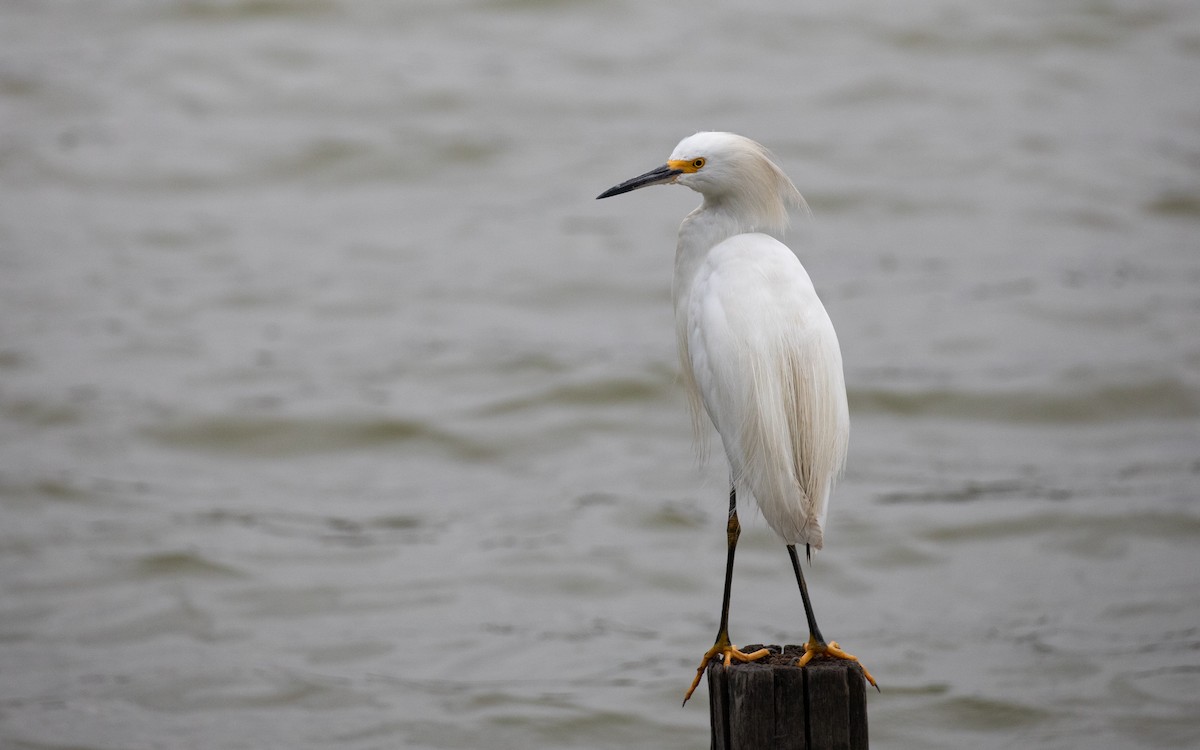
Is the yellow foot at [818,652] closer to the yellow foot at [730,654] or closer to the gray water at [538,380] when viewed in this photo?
the yellow foot at [730,654]

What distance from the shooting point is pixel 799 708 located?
2.89 metres

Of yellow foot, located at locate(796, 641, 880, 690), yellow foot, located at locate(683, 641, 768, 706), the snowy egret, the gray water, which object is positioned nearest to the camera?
yellow foot, located at locate(796, 641, 880, 690)

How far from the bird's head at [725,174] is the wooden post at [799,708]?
1236mm

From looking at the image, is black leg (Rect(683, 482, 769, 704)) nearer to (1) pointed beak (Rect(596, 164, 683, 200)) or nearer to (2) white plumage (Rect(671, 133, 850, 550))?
(2) white plumage (Rect(671, 133, 850, 550))

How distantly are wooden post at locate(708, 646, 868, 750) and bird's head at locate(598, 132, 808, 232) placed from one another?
124cm

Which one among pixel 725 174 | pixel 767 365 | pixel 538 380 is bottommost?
pixel 538 380

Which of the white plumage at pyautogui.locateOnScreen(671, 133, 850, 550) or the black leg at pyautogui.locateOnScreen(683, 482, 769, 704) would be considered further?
the white plumage at pyautogui.locateOnScreen(671, 133, 850, 550)

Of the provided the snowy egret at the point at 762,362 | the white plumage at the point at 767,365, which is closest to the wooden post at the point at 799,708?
the snowy egret at the point at 762,362

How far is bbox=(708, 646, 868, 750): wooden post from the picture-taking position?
2879mm

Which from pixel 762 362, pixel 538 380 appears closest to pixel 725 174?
pixel 762 362

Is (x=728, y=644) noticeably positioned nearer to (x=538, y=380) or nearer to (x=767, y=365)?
(x=767, y=365)

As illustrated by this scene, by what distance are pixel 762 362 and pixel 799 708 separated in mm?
874

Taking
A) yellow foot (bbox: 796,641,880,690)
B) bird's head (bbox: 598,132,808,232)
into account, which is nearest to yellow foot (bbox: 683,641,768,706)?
yellow foot (bbox: 796,641,880,690)

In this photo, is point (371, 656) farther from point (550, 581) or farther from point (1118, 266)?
point (1118, 266)
